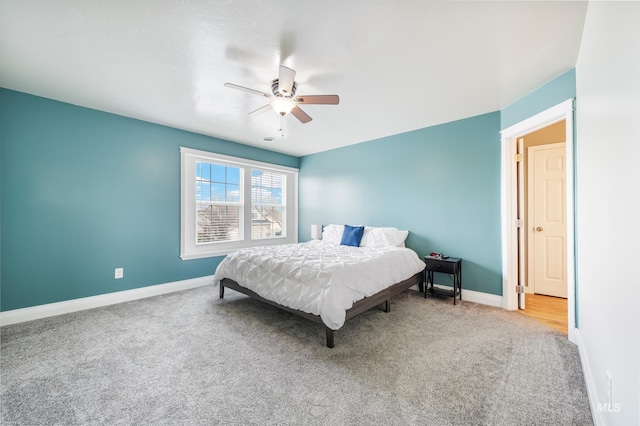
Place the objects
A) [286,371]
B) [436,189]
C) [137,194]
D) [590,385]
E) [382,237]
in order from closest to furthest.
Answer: [590,385], [286,371], [137,194], [436,189], [382,237]

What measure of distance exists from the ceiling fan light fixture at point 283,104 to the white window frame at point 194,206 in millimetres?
2382

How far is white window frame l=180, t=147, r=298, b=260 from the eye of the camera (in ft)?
13.0

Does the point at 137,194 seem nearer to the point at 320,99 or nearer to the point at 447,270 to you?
the point at 320,99

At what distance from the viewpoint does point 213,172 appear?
436 cm

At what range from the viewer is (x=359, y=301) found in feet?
8.07

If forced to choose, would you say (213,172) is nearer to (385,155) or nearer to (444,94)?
(385,155)

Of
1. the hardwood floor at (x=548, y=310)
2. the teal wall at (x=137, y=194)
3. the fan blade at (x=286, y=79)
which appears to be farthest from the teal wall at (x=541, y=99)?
the fan blade at (x=286, y=79)

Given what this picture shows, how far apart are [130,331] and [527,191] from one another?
5.61 metres

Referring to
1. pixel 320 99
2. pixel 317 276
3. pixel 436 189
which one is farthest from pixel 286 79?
pixel 436 189

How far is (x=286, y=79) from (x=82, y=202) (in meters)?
3.10

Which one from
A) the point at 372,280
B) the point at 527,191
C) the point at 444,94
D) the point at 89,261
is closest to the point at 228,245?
the point at 89,261

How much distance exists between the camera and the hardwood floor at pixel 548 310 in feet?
8.82

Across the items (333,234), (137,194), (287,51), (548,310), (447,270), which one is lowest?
(548,310)

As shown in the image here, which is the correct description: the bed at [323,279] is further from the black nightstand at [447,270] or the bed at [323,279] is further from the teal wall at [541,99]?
the teal wall at [541,99]
